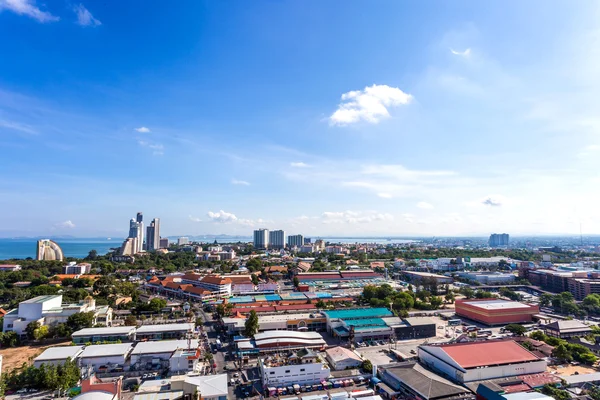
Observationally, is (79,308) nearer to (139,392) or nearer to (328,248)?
(139,392)

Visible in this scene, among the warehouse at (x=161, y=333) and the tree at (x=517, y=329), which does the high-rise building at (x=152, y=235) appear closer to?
the warehouse at (x=161, y=333)

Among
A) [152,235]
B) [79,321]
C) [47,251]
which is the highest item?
[152,235]

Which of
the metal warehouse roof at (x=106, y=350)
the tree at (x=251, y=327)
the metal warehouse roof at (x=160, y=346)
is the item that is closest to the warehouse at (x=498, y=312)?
the tree at (x=251, y=327)

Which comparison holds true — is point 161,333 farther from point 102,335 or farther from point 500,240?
point 500,240

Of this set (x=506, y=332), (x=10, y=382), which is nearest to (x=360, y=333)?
(x=506, y=332)

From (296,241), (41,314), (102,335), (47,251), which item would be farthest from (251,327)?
(296,241)

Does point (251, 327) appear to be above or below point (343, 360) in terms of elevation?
above

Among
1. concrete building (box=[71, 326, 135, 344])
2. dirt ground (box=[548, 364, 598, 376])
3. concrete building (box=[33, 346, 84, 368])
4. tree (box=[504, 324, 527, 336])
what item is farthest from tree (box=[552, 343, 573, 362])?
concrete building (box=[33, 346, 84, 368])
